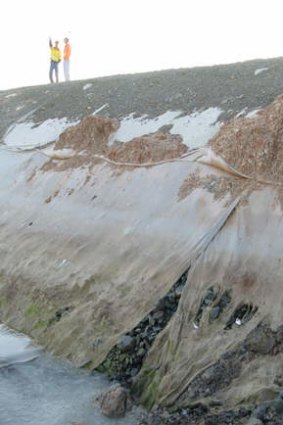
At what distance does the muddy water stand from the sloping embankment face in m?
0.23

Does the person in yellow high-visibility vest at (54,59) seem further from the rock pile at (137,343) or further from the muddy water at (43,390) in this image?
the rock pile at (137,343)

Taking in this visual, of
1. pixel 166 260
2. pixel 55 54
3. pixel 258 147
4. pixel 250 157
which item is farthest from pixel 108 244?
pixel 55 54

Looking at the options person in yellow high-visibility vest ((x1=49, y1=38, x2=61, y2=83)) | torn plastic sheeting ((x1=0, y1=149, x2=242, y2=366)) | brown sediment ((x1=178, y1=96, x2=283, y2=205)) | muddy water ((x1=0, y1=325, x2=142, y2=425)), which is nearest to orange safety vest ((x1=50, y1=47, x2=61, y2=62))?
person in yellow high-visibility vest ((x1=49, y1=38, x2=61, y2=83))

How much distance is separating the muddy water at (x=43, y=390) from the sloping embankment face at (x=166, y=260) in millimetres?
226

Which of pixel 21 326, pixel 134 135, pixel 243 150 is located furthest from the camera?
pixel 134 135

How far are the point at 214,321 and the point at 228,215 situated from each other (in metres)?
1.33

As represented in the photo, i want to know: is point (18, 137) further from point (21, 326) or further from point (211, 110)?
point (21, 326)

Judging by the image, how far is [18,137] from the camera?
13.0 meters

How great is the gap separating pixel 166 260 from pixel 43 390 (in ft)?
6.65

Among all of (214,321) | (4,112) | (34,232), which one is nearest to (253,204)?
(214,321)

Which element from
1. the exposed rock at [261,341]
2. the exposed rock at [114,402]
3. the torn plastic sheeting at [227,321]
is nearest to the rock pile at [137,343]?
the torn plastic sheeting at [227,321]

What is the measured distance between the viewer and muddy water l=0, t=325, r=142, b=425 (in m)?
5.75

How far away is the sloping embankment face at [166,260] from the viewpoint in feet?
18.8

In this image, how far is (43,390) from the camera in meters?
6.36
